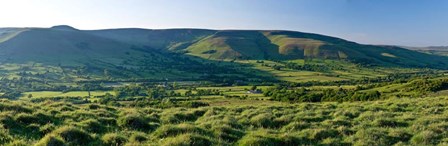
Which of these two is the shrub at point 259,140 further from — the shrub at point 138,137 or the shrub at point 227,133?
the shrub at point 138,137

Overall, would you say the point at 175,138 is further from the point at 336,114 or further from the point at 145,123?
the point at 336,114

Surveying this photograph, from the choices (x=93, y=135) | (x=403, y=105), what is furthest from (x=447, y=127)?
(x=93, y=135)

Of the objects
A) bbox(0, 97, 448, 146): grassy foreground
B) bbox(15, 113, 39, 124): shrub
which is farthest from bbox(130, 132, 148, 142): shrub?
bbox(15, 113, 39, 124): shrub

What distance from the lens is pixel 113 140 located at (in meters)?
14.8

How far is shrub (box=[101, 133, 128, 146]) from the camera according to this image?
577 inches

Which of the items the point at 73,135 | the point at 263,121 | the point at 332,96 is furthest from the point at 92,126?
the point at 332,96

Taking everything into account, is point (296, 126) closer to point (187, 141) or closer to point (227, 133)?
point (227, 133)

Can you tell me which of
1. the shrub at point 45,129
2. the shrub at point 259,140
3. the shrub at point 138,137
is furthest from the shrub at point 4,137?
the shrub at point 259,140

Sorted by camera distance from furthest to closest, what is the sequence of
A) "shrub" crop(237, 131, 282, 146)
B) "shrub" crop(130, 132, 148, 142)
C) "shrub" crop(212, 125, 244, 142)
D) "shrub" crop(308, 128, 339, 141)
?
1. "shrub" crop(308, 128, 339, 141)
2. "shrub" crop(212, 125, 244, 142)
3. "shrub" crop(130, 132, 148, 142)
4. "shrub" crop(237, 131, 282, 146)

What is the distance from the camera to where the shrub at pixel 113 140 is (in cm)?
1466

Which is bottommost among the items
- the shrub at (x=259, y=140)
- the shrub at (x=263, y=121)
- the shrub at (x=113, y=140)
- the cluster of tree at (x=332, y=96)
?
the cluster of tree at (x=332, y=96)

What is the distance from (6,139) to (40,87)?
172m

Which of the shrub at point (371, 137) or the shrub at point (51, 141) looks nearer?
the shrub at point (51, 141)

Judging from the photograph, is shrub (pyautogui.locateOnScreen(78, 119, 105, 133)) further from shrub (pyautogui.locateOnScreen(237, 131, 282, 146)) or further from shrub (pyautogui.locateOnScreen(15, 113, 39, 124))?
shrub (pyautogui.locateOnScreen(237, 131, 282, 146))
